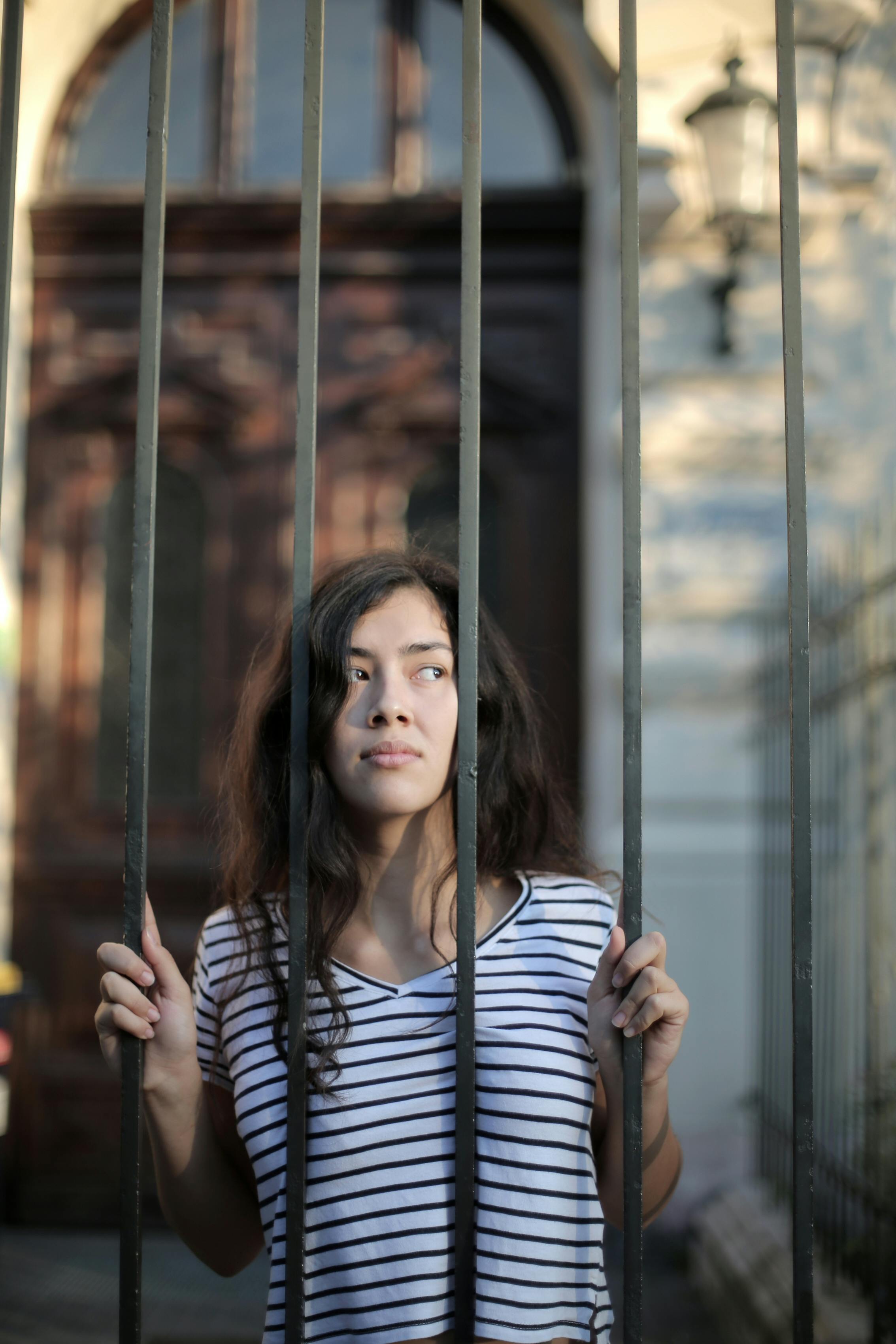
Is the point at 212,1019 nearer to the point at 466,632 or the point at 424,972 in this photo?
the point at 424,972

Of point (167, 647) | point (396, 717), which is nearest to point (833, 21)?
point (167, 647)

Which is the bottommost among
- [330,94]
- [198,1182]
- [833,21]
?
[198,1182]

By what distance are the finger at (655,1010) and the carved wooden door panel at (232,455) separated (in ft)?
9.13

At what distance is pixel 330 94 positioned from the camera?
4105 millimetres

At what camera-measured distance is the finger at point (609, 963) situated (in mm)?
1130

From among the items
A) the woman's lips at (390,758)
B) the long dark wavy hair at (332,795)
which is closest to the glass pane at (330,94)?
the long dark wavy hair at (332,795)

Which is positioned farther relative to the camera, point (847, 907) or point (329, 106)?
point (329, 106)

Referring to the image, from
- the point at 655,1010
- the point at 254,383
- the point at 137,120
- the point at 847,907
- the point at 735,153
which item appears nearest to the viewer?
the point at 655,1010

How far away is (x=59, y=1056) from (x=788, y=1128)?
2364mm

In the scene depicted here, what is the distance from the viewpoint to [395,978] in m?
1.35

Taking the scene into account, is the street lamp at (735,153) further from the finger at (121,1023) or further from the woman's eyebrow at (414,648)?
the finger at (121,1023)

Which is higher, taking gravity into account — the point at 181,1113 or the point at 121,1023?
the point at 121,1023

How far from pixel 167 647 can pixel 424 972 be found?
290 centimetres

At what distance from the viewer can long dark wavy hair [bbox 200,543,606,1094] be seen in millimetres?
1354
